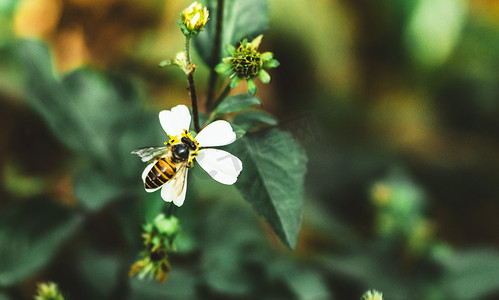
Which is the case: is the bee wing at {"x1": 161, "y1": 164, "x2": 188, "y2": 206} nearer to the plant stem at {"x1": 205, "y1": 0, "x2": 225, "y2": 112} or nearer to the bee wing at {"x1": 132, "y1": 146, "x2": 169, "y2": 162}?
the bee wing at {"x1": 132, "y1": 146, "x2": 169, "y2": 162}

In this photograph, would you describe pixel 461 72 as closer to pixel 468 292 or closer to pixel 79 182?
pixel 468 292

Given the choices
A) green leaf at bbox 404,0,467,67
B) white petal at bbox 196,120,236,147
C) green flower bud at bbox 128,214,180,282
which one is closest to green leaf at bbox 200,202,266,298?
green flower bud at bbox 128,214,180,282

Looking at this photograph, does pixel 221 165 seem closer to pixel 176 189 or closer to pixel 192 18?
pixel 176 189

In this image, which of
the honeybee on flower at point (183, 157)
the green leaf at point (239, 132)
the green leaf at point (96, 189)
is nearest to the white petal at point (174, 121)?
the honeybee on flower at point (183, 157)

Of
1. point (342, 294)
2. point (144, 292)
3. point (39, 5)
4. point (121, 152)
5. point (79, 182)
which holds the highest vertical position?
point (39, 5)

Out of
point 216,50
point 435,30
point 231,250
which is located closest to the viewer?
point 216,50

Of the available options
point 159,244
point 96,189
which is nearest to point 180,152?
point 159,244

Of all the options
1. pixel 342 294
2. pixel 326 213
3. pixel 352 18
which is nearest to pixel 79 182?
pixel 342 294
